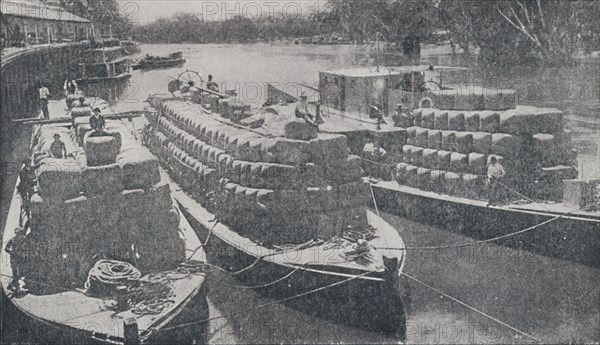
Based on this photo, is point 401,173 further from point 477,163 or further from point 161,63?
point 161,63

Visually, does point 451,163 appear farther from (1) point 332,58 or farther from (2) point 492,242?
(1) point 332,58

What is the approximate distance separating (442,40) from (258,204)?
912 inches

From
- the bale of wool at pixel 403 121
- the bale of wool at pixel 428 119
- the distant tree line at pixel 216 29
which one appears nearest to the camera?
the distant tree line at pixel 216 29

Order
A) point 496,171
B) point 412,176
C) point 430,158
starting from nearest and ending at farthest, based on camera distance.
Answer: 1. point 496,171
2. point 430,158
3. point 412,176

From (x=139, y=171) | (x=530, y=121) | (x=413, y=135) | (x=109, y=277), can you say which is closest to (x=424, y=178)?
(x=413, y=135)

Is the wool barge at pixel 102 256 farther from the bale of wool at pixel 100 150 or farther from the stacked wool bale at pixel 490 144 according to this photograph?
the stacked wool bale at pixel 490 144

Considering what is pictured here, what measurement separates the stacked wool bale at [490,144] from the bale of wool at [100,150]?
828 centimetres

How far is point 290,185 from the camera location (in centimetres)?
1088

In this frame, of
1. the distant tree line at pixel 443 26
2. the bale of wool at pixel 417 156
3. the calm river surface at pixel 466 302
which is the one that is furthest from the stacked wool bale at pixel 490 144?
the distant tree line at pixel 443 26

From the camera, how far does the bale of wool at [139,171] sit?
9.52 m

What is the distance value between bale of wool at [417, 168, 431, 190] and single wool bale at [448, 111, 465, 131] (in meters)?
1.36

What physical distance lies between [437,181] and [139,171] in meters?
8.06

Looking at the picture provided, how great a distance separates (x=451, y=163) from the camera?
14305 mm

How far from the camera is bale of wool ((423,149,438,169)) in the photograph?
48.3 feet
